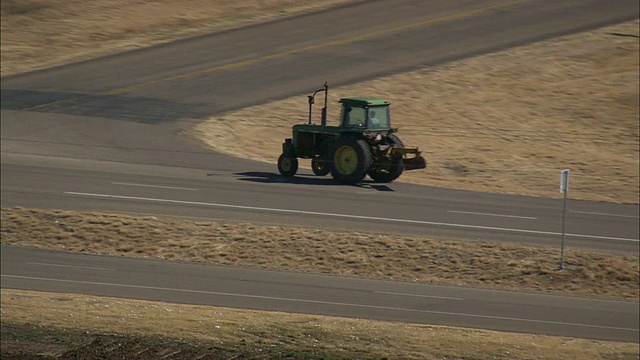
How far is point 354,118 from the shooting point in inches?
1359

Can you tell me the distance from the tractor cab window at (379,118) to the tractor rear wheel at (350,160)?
2.02ft

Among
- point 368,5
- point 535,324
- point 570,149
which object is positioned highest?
point 368,5

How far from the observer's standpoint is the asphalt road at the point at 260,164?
32.8 m

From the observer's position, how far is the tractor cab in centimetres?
3403

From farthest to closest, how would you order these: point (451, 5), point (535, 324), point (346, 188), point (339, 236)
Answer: point (451, 5)
point (346, 188)
point (339, 236)
point (535, 324)

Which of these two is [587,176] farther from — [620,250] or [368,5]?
[368,5]

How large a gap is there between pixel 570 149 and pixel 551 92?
6.03m

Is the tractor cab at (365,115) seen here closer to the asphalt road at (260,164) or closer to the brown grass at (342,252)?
the brown grass at (342,252)

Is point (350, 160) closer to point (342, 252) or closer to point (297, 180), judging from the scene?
point (342, 252)

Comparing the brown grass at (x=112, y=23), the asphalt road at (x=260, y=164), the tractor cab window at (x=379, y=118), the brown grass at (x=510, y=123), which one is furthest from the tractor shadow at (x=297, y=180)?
the brown grass at (x=112, y=23)

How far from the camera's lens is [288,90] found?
4956 cm

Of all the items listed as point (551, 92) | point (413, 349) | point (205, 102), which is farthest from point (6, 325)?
point (551, 92)

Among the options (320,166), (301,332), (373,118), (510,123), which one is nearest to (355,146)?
(373,118)

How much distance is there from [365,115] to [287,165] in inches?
225
